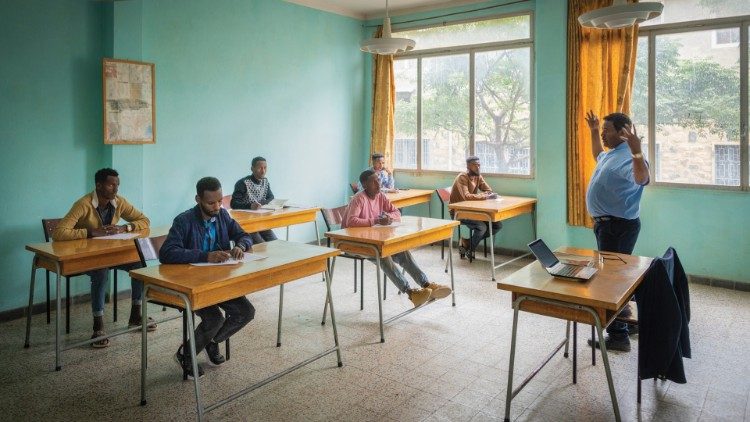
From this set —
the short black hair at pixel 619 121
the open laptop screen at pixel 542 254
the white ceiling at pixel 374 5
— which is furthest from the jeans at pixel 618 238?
the white ceiling at pixel 374 5

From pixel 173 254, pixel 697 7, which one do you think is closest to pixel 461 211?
pixel 697 7

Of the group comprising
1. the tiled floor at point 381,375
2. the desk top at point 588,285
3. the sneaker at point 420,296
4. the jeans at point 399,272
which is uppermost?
the desk top at point 588,285

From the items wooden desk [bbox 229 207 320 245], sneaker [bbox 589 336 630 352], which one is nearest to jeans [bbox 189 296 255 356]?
wooden desk [bbox 229 207 320 245]

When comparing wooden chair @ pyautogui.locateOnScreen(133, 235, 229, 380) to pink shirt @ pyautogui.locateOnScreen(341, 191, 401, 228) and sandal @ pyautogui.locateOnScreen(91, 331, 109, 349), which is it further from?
pink shirt @ pyautogui.locateOnScreen(341, 191, 401, 228)

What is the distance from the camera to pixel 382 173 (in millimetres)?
7312

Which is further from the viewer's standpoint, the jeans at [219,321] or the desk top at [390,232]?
the desk top at [390,232]

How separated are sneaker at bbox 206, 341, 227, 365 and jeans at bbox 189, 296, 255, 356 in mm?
120

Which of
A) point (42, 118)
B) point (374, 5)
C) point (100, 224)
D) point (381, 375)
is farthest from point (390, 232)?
point (374, 5)

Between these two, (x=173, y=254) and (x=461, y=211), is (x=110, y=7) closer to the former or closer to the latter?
(x=173, y=254)

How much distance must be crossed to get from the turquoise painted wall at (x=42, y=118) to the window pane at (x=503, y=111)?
14.3ft

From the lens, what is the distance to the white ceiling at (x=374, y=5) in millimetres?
7023

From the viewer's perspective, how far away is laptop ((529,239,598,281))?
9.26 feet

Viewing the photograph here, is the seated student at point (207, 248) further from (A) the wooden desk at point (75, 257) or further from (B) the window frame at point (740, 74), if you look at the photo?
(B) the window frame at point (740, 74)

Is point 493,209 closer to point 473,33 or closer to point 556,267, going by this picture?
point 473,33
